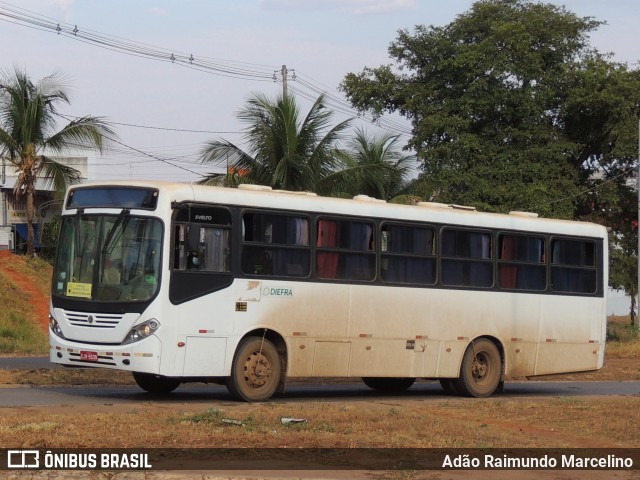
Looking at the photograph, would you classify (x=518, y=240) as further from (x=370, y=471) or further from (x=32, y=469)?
(x=32, y=469)

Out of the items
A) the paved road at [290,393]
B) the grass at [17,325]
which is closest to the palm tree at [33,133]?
the grass at [17,325]

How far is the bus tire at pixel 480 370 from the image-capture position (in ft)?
68.1

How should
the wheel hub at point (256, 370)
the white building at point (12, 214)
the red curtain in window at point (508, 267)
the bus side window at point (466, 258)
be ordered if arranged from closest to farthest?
1. the wheel hub at point (256, 370)
2. the bus side window at point (466, 258)
3. the red curtain in window at point (508, 267)
4. the white building at point (12, 214)

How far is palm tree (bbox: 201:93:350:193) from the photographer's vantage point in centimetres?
3472

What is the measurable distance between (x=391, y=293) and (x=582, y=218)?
27458mm

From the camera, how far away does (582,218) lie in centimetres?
4553

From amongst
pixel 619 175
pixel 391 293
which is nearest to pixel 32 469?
pixel 391 293

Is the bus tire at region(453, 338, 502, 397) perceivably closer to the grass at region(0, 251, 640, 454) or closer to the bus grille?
the grass at region(0, 251, 640, 454)

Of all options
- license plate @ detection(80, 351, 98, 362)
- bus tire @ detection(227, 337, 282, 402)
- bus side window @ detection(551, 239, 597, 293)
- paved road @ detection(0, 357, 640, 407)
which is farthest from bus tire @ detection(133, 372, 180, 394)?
bus side window @ detection(551, 239, 597, 293)

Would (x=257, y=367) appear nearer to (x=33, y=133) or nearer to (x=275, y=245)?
(x=275, y=245)

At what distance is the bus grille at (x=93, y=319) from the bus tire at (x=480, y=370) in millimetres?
6741

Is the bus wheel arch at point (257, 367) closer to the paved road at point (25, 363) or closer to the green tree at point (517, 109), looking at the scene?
the paved road at point (25, 363)

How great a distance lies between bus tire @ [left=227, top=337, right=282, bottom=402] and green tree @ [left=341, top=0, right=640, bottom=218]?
83.5 ft

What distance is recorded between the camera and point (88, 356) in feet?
55.1
